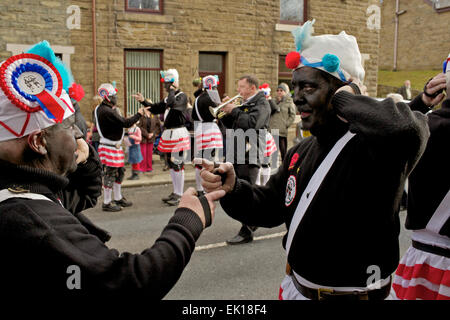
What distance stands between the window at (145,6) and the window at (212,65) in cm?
190

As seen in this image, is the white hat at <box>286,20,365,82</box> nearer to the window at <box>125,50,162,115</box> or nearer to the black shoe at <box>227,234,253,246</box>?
the black shoe at <box>227,234,253,246</box>

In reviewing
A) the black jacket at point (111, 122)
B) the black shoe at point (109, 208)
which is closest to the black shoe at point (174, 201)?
the black shoe at point (109, 208)

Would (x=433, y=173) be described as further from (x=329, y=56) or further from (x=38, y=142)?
(x=38, y=142)

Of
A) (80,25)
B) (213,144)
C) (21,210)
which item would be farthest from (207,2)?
(21,210)

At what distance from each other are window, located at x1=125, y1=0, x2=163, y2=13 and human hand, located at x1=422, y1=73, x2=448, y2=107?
37.0 ft

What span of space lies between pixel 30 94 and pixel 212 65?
1250 cm

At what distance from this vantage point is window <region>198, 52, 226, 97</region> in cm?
1380

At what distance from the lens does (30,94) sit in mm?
1791

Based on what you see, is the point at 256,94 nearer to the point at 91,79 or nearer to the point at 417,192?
the point at 417,192

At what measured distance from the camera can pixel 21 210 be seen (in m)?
1.62

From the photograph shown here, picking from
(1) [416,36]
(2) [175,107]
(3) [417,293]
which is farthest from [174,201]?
(1) [416,36]

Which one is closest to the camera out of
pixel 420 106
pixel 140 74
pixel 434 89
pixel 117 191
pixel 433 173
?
pixel 433 173

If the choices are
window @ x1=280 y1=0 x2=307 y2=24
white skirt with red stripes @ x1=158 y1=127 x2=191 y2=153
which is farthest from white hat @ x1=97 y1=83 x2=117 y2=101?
window @ x1=280 y1=0 x2=307 y2=24

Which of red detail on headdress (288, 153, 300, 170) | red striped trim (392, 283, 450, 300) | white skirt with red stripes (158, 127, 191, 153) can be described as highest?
red detail on headdress (288, 153, 300, 170)
